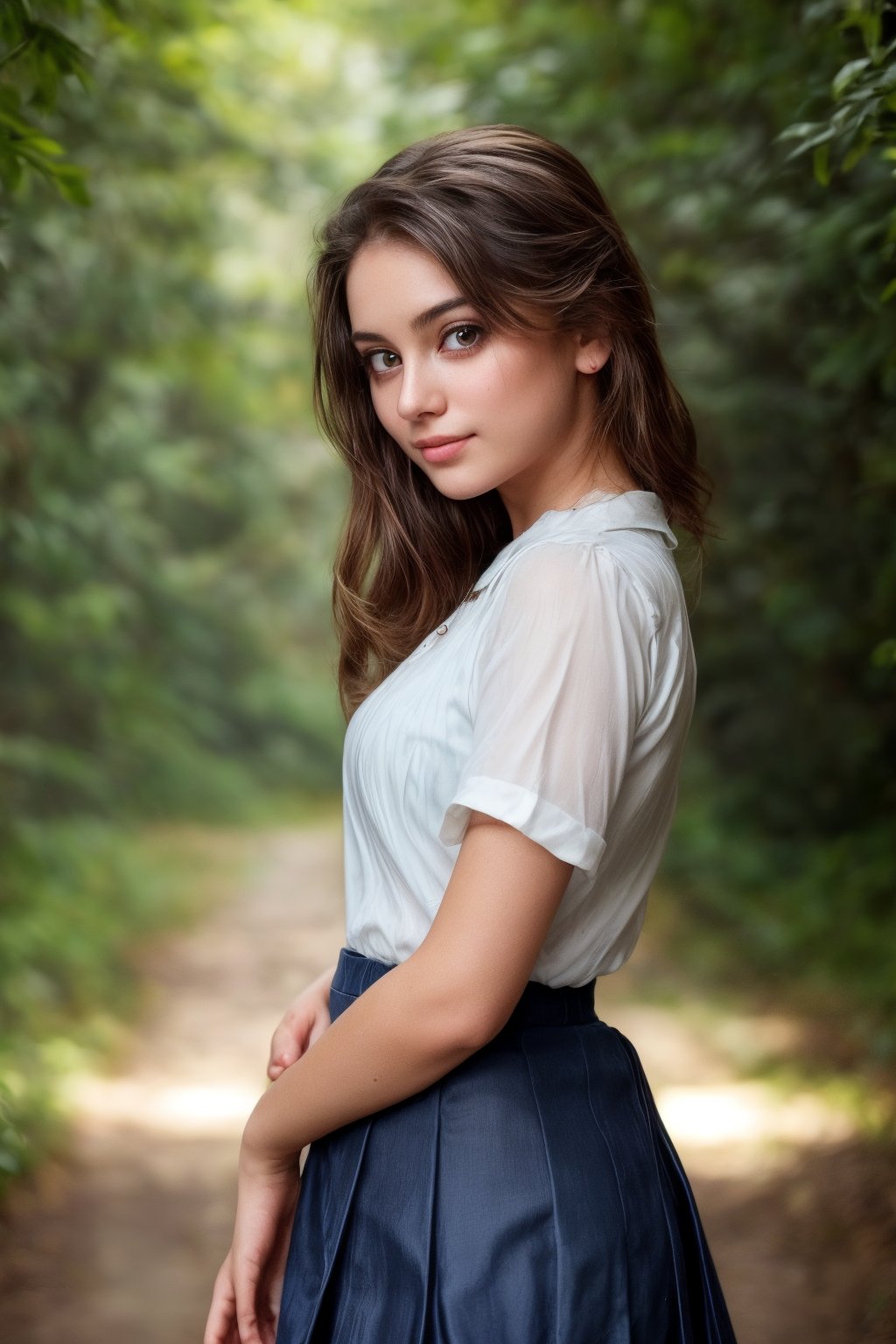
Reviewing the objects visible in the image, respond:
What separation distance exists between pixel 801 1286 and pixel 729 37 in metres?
3.68

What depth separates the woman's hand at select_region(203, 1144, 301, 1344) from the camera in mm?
1514

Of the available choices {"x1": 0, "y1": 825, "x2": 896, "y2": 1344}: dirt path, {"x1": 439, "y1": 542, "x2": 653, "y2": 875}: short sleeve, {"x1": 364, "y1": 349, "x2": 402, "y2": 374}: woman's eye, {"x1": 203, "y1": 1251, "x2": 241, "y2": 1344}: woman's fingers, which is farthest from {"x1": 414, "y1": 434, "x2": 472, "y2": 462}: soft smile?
{"x1": 0, "y1": 825, "x2": 896, "y2": 1344}: dirt path

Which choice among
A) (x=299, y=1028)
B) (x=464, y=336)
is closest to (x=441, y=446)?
(x=464, y=336)

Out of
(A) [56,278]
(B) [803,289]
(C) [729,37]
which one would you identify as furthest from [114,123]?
(B) [803,289]

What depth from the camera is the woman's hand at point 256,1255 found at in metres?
1.51

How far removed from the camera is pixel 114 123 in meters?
5.42

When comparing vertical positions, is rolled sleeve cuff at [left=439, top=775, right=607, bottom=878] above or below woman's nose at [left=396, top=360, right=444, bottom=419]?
below

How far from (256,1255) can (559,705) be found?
0.76 m

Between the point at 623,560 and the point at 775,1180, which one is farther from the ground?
the point at 775,1180

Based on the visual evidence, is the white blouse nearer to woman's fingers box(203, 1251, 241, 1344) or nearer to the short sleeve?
the short sleeve

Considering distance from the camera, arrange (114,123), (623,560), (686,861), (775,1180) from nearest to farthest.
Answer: (623,560), (775,1180), (114,123), (686,861)

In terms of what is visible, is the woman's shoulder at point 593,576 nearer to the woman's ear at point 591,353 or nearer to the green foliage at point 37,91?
the woman's ear at point 591,353

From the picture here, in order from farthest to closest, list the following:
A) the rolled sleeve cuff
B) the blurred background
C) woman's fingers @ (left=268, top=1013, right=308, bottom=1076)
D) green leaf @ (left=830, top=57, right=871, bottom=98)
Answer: the blurred background, green leaf @ (left=830, top=57, right=871, bottom=98), woman's fingers @ (left=268, top=1013, right=308, bottom=1076), the rolled sleeve cuff

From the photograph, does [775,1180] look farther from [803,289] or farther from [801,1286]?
[803,289]
